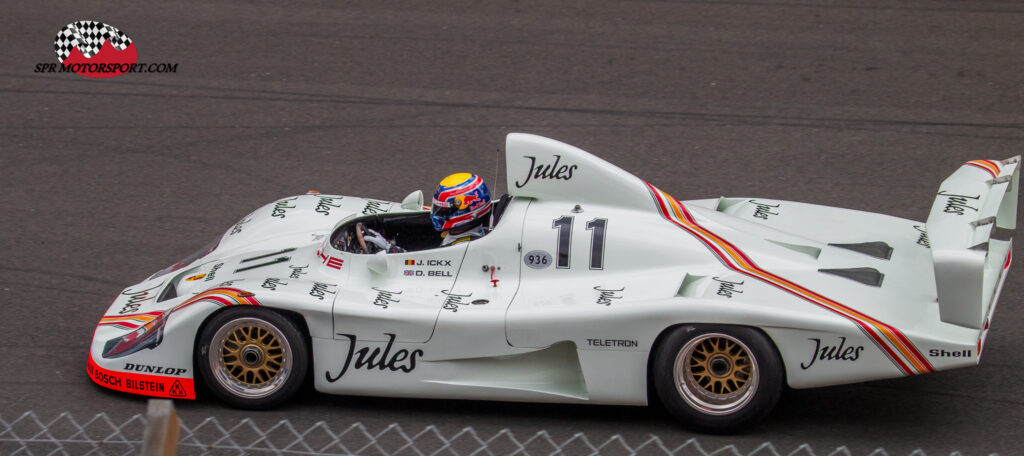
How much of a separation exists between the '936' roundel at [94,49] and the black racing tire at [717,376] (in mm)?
8038

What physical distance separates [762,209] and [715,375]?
2.02 m

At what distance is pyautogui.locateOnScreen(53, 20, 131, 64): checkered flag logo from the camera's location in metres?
13.0

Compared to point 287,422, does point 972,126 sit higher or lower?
higher

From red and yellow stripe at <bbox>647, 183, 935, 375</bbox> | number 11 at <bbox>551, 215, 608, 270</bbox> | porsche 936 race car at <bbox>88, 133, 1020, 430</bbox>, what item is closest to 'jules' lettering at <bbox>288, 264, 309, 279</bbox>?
porsche 936 race car at <bbox>88, 133, 1020, 430</bbox>

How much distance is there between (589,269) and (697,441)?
113 cm

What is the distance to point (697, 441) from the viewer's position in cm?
648

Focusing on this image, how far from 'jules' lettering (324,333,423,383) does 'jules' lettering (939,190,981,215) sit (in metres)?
3.03

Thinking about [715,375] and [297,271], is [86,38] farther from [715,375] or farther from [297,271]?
[715,375]

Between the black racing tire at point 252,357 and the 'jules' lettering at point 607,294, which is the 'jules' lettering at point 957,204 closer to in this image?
the 'jules' lettering at point 607,294

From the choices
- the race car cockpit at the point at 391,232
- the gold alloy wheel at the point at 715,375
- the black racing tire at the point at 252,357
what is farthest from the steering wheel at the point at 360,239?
the gold alloy wheel at the point at 715,375

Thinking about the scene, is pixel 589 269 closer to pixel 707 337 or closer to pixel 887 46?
pixel 707 337

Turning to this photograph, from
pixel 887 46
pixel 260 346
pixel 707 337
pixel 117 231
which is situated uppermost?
pixel 887 46

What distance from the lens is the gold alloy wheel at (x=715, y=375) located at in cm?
642

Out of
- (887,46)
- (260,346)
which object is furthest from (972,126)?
(260,346)
